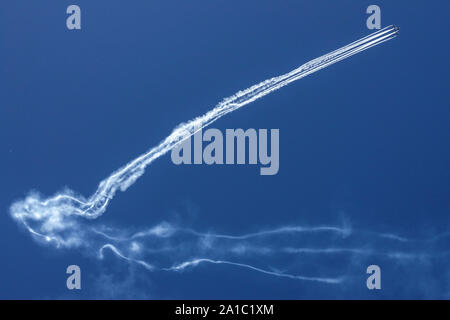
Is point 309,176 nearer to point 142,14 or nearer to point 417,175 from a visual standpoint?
point 417,175

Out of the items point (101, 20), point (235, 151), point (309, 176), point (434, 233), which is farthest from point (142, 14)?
point (434, 233)

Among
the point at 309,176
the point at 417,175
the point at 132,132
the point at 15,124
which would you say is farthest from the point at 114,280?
the point at 417,175

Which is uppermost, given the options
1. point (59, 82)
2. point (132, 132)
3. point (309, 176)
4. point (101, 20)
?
point (101, 20)

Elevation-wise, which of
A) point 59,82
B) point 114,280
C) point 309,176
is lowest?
point 114,280

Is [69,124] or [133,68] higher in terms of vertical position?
[133,68]

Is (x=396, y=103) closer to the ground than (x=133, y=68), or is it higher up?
closer to the ground

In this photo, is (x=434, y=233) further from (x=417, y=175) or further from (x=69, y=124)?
(x=69, y=124)
